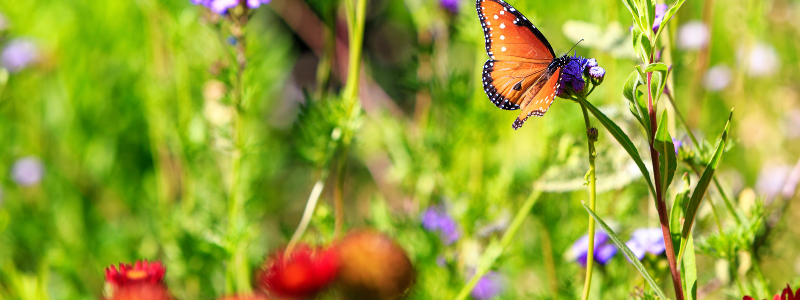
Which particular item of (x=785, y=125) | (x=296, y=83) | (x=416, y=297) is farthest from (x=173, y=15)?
(x=785, y=125)

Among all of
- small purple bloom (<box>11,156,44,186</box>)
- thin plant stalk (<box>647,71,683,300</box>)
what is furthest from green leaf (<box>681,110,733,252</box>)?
small purple bloom (<box>11,156,44,186</box>)

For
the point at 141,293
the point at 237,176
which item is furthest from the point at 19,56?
the point at 141,293

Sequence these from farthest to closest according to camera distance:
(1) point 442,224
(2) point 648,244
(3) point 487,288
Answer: (3) point 487,288 < (1) point 442,224 < (2) point 648,244

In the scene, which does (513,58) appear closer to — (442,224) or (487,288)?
(442,224)

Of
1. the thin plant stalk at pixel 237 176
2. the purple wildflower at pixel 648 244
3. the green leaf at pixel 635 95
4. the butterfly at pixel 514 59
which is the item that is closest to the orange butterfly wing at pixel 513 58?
the butterfly at pixel 514 59

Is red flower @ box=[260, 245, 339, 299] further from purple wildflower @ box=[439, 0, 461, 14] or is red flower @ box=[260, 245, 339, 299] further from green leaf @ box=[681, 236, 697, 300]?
purple wildflower @ box=[439, 0, 461, 14]

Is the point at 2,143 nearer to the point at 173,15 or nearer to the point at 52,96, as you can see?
the point at 52,96

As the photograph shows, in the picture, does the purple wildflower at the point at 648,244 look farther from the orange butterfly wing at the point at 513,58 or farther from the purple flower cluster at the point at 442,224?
the purple flower cluster at the point at 442,224
